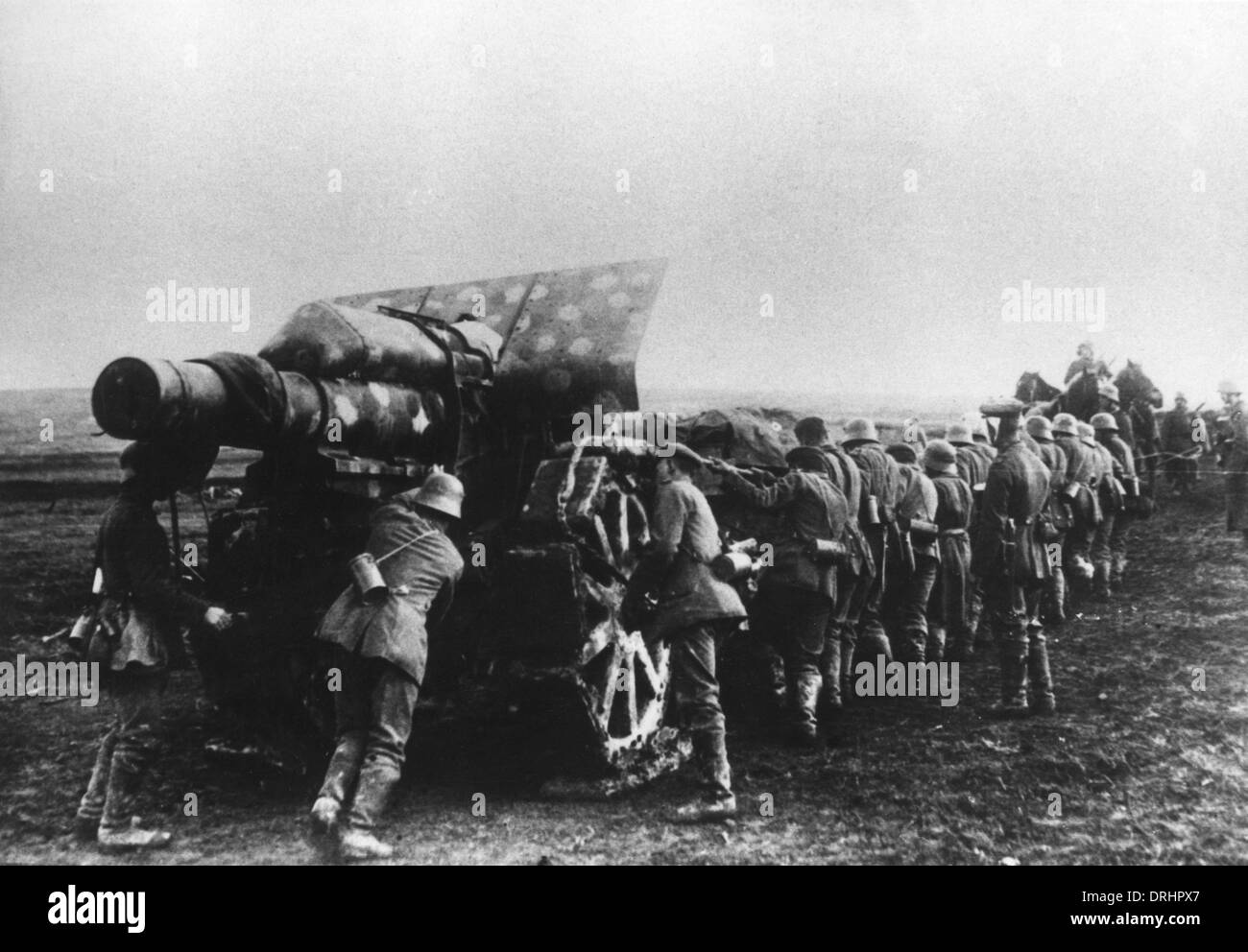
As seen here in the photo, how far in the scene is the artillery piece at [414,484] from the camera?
167 inches

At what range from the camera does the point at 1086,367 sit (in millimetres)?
5863

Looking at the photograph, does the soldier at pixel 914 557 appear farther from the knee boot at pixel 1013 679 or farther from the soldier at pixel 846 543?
the knee boot at pixel 1013 679

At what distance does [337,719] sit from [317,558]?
0.68 metres

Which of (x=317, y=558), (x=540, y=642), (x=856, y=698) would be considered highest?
(x=317, y=558)

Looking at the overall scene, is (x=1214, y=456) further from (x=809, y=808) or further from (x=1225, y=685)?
(x=809, y=808)

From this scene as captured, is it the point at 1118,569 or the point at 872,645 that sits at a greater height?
the point at 1118,569

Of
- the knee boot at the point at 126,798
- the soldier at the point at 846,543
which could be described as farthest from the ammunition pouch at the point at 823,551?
the knee boot at the point at 126,798

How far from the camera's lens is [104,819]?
4.23 metres

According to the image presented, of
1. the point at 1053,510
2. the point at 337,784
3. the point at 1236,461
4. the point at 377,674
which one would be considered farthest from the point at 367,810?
the point at 1236,461

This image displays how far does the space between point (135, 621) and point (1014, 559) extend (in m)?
3.72

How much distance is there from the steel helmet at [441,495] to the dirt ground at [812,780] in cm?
85

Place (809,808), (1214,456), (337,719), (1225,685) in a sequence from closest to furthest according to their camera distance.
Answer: (337,719), (809,808), (1225,685), (1214,456)

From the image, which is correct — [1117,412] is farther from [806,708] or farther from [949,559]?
[806,708]

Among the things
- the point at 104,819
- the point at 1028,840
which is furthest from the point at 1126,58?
the point at 104,819
